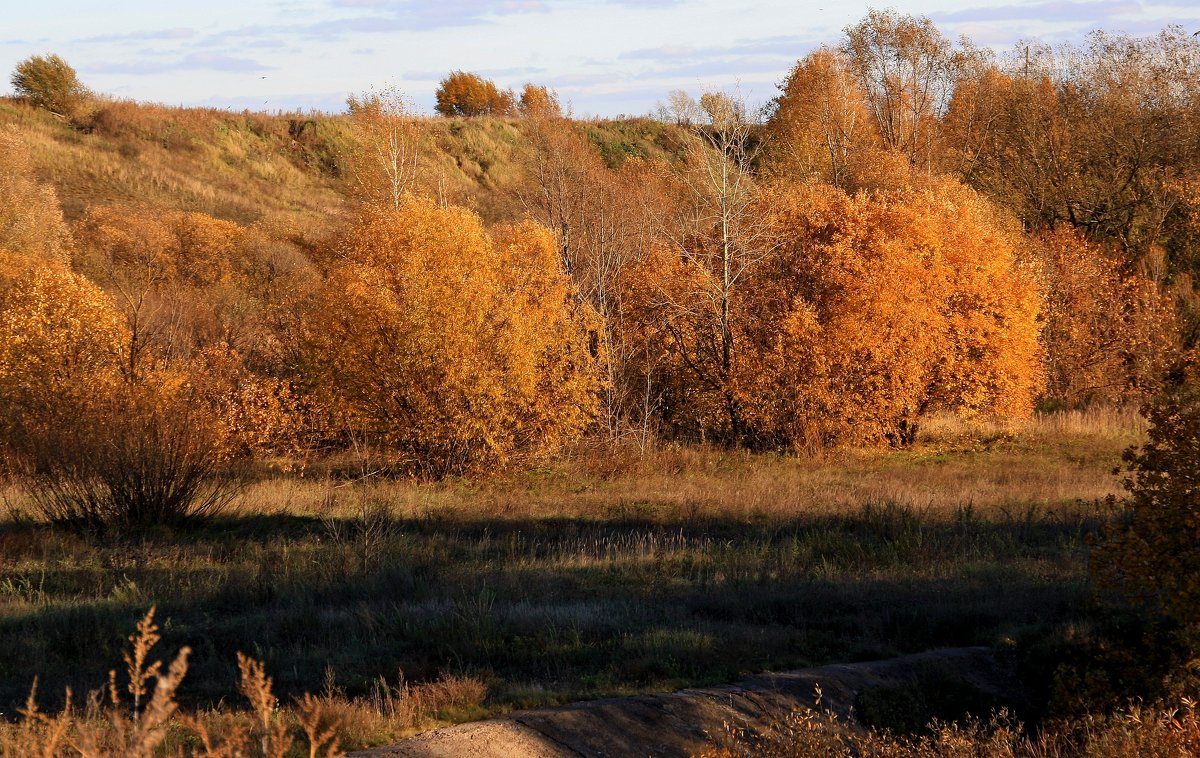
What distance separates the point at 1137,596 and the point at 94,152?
55101mm

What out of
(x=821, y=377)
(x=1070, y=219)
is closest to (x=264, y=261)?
(x=821, y=377)

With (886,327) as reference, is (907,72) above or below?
above

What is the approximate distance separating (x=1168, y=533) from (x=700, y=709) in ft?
12.0

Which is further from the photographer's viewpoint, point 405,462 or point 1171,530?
point 405,462

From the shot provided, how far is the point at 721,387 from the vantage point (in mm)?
25828

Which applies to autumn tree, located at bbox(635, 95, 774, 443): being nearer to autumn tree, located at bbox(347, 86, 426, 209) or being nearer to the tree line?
the tree line

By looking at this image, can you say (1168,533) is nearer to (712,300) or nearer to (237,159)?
(712,300)

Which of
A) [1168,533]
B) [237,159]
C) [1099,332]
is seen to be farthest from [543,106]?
[1168,533]

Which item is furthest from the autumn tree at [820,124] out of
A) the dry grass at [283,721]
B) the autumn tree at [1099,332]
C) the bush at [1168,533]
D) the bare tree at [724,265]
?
the dry grass at [283,721]

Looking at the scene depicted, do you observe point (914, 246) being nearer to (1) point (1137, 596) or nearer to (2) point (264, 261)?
(1) point (1137, 596)

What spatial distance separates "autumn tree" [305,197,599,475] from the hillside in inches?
1042

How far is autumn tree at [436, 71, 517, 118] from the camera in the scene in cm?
8438

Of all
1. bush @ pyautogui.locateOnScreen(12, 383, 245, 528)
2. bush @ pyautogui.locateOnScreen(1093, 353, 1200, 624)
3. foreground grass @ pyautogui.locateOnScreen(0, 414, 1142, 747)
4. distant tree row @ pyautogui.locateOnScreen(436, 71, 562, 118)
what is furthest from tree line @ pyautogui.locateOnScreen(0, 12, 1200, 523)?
distant tree row @ pyautogui.locateOnScreen(436, 71, 562, 118)

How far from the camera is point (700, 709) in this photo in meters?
7.00
